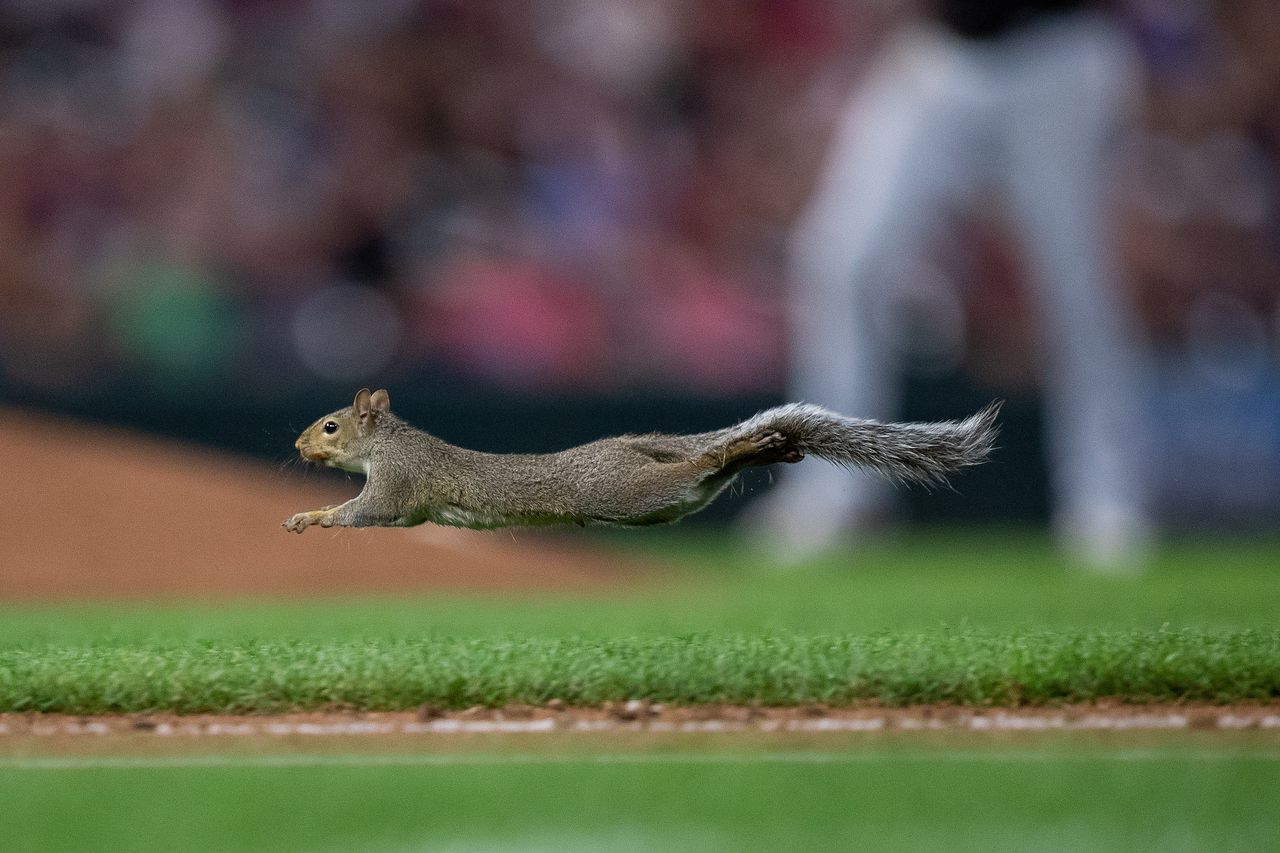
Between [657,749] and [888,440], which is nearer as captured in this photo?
[888,440]

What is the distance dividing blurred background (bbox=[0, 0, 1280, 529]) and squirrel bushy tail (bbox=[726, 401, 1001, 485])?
34.0 ft

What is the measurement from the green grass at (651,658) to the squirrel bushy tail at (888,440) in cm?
117

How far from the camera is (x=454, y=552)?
1042cm

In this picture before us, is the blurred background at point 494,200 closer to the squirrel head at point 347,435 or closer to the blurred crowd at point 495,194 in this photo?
the blurred crowd at point 495,194

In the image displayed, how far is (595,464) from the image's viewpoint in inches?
142

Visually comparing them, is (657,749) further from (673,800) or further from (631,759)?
(673,800)

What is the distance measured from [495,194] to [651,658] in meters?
11.4

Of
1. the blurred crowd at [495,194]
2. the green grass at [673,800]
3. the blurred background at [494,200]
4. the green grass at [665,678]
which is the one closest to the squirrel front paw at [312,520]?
the green grass at [673,800]

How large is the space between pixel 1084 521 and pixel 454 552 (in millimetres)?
3911

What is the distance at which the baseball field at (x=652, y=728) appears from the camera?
11.7 feet

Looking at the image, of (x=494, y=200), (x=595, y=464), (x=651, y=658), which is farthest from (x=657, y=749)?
(x=494, y=200)

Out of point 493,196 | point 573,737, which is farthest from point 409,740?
point 493,196

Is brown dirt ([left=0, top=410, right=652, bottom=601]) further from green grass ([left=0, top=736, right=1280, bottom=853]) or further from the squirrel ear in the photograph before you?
the squirrel ear

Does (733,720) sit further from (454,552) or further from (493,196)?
(493,196)
